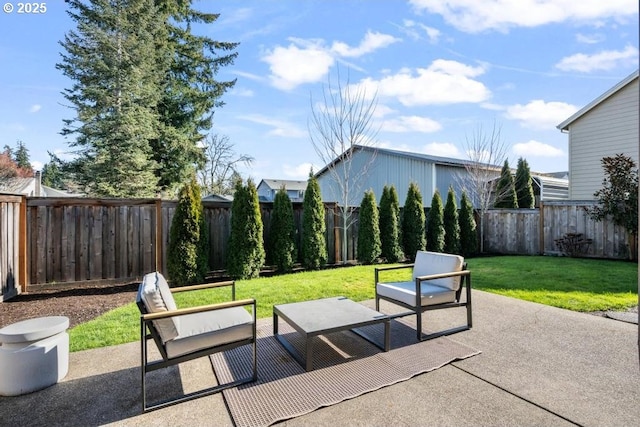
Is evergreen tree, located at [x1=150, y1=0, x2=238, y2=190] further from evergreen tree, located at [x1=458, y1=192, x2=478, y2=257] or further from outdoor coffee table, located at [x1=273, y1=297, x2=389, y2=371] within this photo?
outdoor coffee table, located at [x1=273, y1=297, x2=389, y2=371]

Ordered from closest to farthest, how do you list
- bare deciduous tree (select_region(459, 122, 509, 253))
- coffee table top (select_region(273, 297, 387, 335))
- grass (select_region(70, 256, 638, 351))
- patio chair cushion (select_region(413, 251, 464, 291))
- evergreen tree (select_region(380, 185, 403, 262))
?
1. coffee table top (select_region(273, 297, 387, 335))
2. patio chair cushion (select_region(413, 251, 464, 291))
3. grass (select_region(70, 256, 638, 351))
4. evergreen tree (select_region(380, 185, 403, 262))
5. bare deciduous tree (select_region(459, 122, 509, 253))

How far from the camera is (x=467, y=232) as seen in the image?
11.1m

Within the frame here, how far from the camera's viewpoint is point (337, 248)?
366 inches

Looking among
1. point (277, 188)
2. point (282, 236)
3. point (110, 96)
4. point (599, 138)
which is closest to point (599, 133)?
point (599, 138)

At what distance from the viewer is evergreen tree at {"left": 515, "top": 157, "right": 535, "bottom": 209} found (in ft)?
54.3

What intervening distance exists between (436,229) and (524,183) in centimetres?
911

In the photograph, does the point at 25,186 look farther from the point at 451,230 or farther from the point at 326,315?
the point at 326,315

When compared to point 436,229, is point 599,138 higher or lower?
higher

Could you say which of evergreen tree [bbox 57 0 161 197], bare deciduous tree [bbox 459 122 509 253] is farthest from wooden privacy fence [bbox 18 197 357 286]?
bare deciduous tree [bbox 459 122 509 253]

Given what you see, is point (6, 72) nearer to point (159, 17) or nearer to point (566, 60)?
point (159, 17)

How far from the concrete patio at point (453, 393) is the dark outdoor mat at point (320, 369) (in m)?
0.10

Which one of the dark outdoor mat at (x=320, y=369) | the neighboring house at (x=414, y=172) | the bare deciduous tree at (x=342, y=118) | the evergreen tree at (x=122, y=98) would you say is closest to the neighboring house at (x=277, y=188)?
the neighboring house at (x=414, y=172)

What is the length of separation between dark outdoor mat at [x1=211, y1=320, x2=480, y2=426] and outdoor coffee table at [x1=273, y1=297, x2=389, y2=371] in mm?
84

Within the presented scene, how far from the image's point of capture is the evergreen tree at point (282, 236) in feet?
26.1
